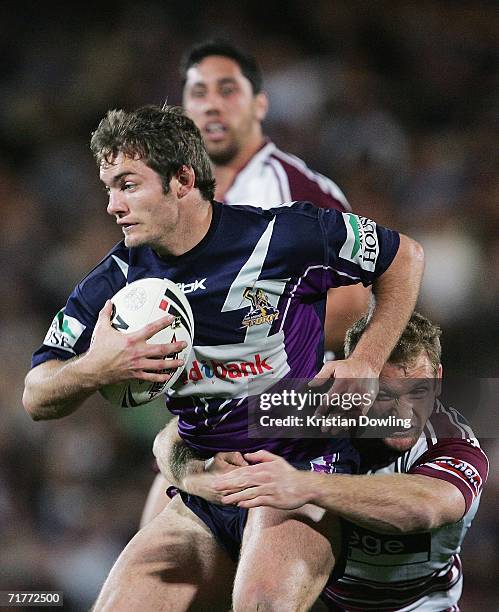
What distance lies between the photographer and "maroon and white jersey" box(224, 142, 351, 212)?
16.9 feet

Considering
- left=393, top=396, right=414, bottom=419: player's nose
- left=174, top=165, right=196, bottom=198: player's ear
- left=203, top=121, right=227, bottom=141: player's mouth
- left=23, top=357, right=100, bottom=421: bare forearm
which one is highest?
left=203, top=121, right=227, bottom=141: player's mouth

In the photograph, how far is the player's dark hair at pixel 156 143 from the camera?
3.01 meters

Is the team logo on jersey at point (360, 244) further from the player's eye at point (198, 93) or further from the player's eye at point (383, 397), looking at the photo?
the player's eye at point (198, 93)

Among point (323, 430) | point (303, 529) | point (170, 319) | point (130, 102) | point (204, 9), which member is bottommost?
point (303, 529)

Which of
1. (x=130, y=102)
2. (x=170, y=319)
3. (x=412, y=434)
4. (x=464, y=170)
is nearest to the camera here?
(x=170, y=319)

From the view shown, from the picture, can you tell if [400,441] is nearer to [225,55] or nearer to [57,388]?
[57,388]

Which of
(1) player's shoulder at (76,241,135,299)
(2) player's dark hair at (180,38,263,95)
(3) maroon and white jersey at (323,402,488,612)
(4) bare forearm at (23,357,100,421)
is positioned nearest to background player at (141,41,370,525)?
(2) player's dark hair at (180,38,263,95)

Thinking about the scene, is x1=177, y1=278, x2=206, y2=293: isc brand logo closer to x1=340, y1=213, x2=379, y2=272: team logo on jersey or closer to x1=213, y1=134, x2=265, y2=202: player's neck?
x1=340, y1=213, x2=379, y2=272: team logo on jersey

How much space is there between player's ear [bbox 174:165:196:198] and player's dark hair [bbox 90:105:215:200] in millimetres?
13

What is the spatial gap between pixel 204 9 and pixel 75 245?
2.33 m

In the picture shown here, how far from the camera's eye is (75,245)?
23.8 ft

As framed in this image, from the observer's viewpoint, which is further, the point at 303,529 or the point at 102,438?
the point at 102,438

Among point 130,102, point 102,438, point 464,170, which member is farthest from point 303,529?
point 130,102

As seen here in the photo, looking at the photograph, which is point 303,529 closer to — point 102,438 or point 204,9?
point 102,438
